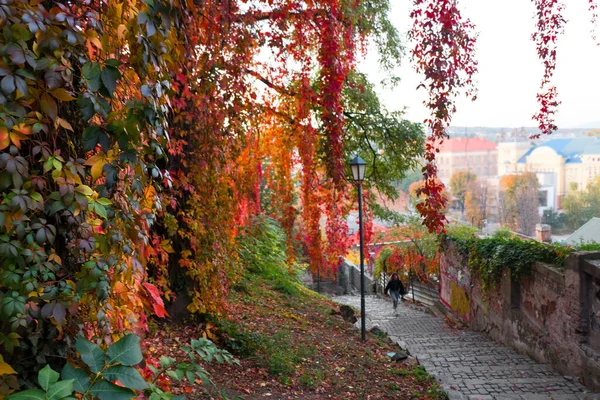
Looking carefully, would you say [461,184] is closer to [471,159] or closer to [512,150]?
[471,159]

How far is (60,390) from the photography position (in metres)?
1.57

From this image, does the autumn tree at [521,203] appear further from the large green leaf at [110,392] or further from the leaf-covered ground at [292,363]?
the large green leaf at [110,392]

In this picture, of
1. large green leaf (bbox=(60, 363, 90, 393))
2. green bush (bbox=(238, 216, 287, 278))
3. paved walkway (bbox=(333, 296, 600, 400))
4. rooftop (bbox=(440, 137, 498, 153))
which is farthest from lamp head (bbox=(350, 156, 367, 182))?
rooftop (bbox=(440, 137, 498, 153))

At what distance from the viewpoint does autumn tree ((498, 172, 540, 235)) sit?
3409 cm

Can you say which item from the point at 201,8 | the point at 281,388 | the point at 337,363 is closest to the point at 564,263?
the point at 337,363

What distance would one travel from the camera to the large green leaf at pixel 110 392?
1618 millimetres

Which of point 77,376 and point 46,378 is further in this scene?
point 77,376

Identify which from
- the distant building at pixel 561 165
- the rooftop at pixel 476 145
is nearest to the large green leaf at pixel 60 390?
the distant building at pixel 561 165

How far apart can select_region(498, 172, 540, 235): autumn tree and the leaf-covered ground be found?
26.9 m

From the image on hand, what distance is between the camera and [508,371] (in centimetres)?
792

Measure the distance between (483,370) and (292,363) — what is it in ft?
9.98

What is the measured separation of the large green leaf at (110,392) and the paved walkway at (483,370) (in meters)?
5.57

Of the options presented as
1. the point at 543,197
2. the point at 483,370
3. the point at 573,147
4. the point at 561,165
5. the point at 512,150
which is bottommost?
the point at 483,370

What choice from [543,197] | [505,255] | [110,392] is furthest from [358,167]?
[543,197]
